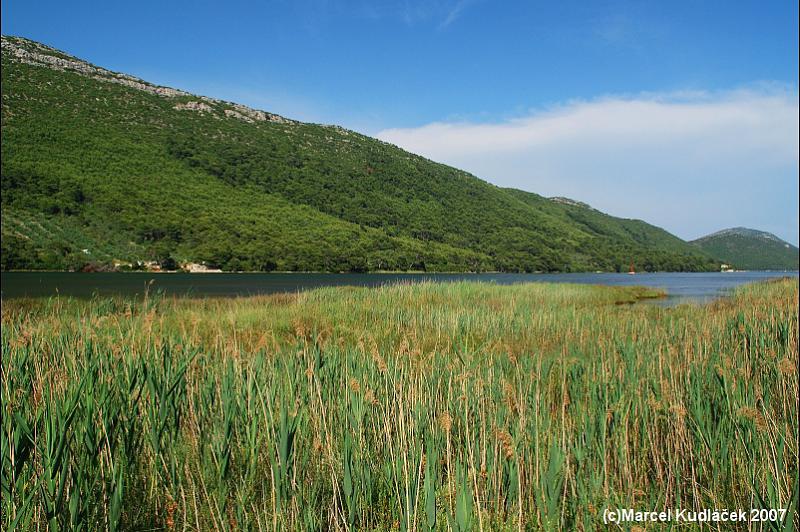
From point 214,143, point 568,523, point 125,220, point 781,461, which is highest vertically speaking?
point 214,143

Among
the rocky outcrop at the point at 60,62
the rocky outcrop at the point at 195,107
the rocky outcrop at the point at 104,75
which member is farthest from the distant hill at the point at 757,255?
the rocky outcrop at the point at 60,62

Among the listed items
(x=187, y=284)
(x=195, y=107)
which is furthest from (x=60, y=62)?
(x=187, y=284)

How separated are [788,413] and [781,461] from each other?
126cm

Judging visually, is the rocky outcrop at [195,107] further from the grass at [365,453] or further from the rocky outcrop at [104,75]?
the grass at [365,453]

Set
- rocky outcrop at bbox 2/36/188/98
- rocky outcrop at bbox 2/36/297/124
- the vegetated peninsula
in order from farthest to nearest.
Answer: rocky outcrop at bbox 2/36/297/124, rocky outcrop at bbox 2/36/188/98, the vegetated peninsula

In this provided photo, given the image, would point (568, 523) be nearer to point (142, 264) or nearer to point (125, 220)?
point (142, 264)

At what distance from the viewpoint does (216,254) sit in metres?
62.7

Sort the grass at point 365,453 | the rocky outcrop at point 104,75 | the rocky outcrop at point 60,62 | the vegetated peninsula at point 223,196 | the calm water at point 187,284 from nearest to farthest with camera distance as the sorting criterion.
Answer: the grass at point 365,453, the calm water at point 187,284, the vegetated peninsula at point 223,196, the rocky outcrop at point 60,62, the rocky outcrop at point 104,75

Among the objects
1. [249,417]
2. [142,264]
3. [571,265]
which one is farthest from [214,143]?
[249,417]

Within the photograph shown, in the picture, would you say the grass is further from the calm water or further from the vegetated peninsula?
the vegetated peninsula

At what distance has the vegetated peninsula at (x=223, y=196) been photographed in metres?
60.7

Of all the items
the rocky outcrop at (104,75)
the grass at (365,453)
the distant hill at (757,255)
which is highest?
the rocky outcrop at (104,75)

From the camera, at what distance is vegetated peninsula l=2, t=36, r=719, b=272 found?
199 ft

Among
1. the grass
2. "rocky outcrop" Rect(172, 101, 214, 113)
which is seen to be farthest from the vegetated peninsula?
the grass
